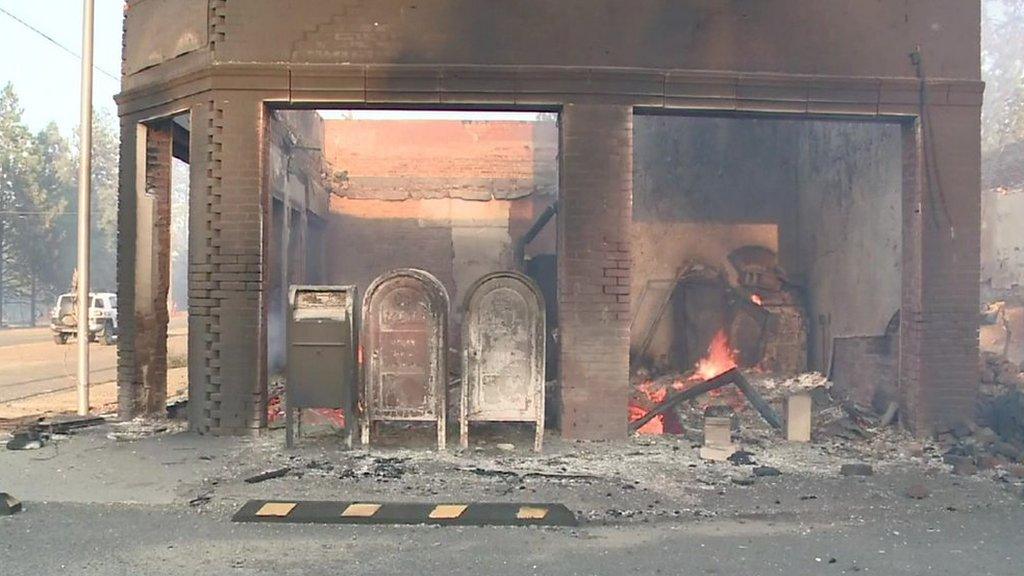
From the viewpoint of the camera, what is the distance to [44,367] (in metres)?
18.0

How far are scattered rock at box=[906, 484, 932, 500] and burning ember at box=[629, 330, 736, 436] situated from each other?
10.0 feet

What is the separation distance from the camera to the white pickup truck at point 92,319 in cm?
2611

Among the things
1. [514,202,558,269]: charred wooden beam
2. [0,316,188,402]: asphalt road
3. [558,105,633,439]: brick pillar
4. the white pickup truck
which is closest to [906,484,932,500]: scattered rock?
[558,105,633,439]: brick pillar

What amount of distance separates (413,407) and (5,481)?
3751 mm

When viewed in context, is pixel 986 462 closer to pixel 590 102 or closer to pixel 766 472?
pixel 766 472

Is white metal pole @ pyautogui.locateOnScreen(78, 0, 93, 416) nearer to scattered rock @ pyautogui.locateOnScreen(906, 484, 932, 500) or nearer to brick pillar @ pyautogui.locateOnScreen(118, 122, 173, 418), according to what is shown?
brick pillar @ pyautogui.locateOnScreen(118, 122, 173, 418)

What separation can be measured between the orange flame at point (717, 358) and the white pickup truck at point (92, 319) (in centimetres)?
2236

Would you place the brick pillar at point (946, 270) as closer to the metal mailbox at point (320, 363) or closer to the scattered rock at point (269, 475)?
the metal mailbox at point (320, 363)

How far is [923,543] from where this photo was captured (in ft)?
16.5

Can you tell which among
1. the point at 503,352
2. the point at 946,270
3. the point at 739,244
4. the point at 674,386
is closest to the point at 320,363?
the point at 503,352

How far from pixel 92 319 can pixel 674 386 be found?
24049mm

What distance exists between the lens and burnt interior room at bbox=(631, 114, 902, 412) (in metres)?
11.5

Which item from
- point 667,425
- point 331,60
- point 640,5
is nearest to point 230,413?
point 331,60

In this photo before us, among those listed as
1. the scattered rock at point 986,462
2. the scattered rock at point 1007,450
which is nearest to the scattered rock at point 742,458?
the scattered rock at point 986,462
